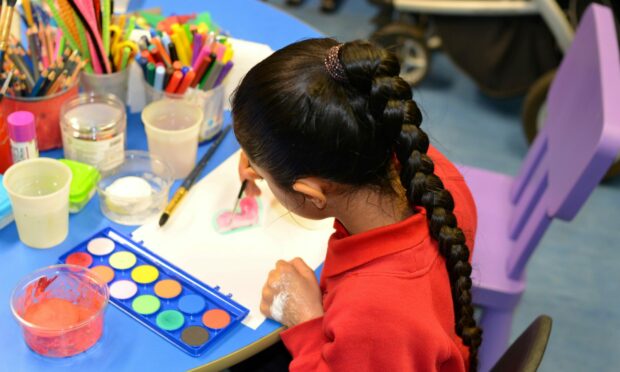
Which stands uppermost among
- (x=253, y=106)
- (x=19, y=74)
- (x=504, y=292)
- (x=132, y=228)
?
(x=253, y=106)

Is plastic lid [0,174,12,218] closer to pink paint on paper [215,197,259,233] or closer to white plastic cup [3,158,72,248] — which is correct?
white plastic cup [3,158,72,248]

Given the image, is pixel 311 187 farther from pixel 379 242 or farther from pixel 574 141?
pixel 574 141

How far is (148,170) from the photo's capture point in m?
1.09

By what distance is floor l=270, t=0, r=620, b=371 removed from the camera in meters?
1.75

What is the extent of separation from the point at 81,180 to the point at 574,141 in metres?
0.79

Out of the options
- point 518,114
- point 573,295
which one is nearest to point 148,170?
point 573,295

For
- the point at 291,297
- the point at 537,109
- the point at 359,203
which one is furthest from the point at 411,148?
the point at 537,109

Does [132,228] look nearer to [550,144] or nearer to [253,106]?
[253,106]

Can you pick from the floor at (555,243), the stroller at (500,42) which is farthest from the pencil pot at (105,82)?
the stroller at (500,42)

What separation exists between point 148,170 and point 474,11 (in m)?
1.53

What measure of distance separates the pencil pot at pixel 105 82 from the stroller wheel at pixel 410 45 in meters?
1.43

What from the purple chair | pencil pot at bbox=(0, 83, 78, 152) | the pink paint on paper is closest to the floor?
the purple chair

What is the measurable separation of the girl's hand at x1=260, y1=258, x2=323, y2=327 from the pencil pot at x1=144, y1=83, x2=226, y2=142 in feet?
1.09

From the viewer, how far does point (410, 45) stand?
2.58 m
